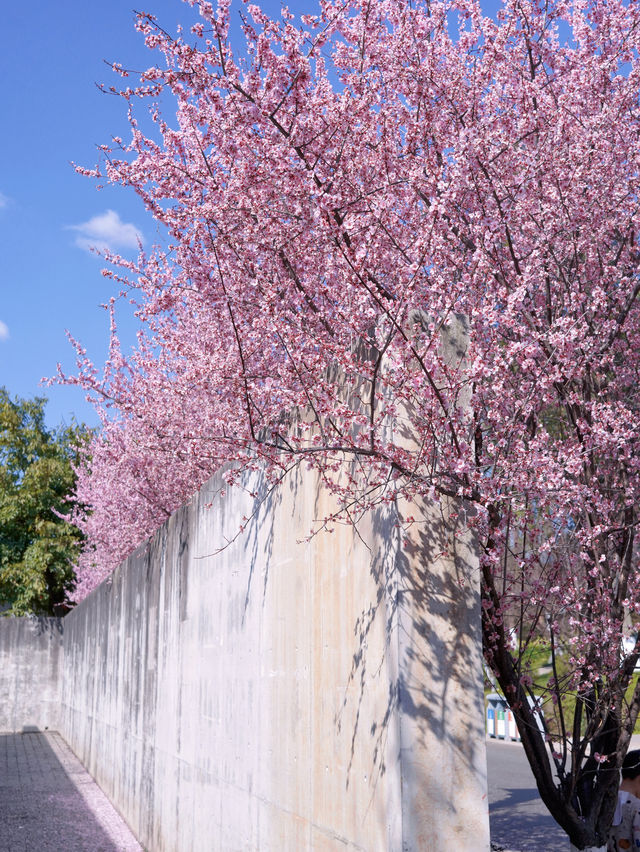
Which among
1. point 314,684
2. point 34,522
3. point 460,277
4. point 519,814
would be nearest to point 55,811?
point 519,814

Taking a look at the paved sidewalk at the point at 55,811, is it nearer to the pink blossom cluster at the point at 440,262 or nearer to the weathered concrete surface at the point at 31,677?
the pink blossom cluster at the point at 440,262

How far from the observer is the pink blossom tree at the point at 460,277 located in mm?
3617

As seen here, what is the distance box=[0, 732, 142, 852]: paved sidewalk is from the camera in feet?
30.2

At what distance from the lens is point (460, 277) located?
4707mm

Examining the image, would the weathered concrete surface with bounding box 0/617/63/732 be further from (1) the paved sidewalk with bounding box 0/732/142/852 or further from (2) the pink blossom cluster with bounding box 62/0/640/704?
(2) the pink blossom cluster with bounding box 62/0/640/704

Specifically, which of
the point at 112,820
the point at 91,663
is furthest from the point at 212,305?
the point at 91,663

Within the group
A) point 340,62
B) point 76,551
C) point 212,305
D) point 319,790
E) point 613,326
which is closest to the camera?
point 319,790

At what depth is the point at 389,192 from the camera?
439 centimetres

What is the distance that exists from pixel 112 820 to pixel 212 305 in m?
7.38

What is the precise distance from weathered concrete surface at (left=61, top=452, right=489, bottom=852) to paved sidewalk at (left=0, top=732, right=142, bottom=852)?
189 cm

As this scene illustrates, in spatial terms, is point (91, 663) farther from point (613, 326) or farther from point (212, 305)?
point (613, 326)

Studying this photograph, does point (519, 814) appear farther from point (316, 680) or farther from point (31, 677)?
point (31, 677)

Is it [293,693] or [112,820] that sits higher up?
[293,693]

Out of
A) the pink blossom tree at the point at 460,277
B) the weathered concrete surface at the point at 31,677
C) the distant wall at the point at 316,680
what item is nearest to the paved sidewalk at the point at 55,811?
the distant wall at the point at 316,680
